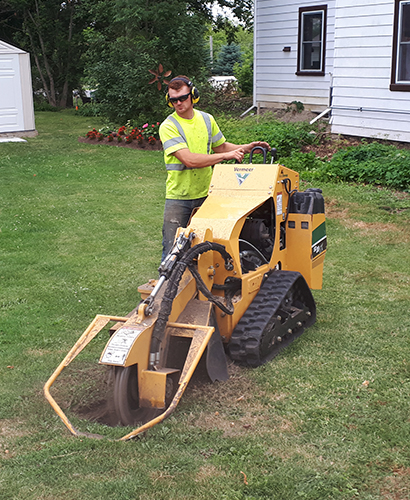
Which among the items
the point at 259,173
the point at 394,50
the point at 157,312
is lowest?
the point at 157,312

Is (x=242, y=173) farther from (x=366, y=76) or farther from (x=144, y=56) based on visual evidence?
(x=144, y=56)

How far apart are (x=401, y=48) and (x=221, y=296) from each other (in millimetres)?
9059

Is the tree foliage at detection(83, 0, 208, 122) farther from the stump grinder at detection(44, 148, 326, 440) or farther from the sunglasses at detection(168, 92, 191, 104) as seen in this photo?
the sunglasses at detection(168, 92, 191, 104)

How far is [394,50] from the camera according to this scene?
1193cm

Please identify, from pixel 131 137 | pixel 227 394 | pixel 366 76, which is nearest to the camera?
pixel 227 394

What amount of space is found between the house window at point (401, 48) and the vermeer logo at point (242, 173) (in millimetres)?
7740

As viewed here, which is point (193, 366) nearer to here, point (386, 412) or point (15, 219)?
point (386, 412)

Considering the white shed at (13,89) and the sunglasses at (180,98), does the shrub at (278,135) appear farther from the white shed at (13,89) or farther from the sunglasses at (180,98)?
the sunglasses at (180,98)

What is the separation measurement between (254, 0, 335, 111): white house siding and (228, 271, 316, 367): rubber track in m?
11.3

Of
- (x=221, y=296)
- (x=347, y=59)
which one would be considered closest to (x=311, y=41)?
(x=347, y=59)

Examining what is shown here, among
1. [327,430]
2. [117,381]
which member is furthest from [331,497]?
[117,381]

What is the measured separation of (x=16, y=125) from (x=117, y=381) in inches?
612

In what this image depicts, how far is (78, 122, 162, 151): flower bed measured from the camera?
628 inches

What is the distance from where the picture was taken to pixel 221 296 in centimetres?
466
